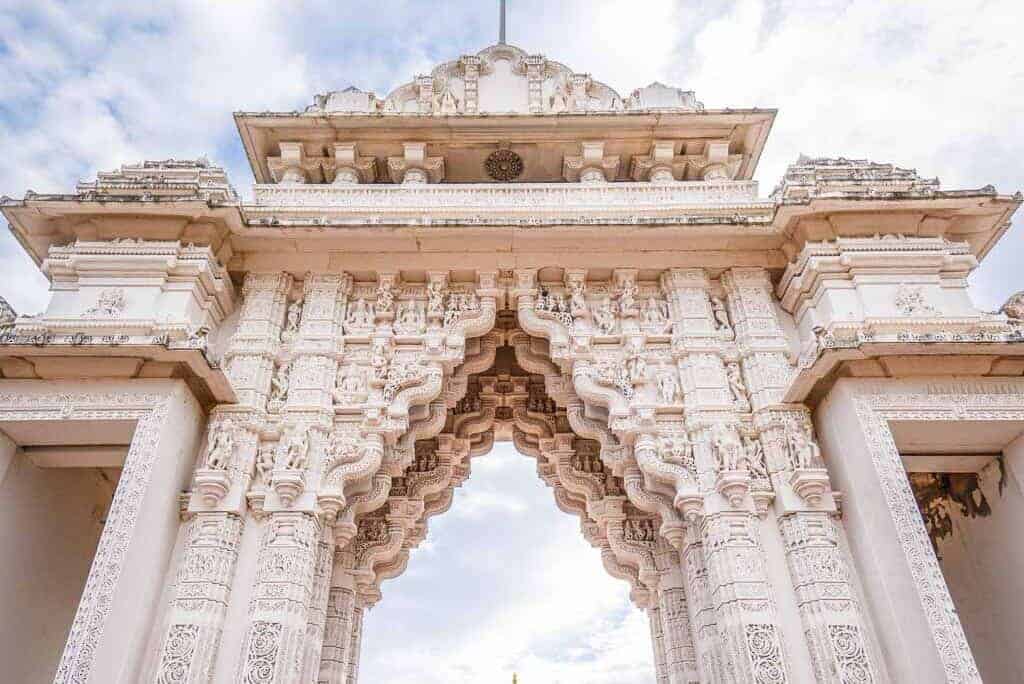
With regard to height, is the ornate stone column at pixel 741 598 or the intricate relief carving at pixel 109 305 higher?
the intricate relief carving at pixel 109 305

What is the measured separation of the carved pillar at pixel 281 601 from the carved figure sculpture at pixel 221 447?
0.88 m

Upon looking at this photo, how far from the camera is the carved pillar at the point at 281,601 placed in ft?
22.9

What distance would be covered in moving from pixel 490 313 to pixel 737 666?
5.35 meters

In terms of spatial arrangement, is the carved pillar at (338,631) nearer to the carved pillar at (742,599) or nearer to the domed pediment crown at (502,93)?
the carved pillar at (742,599)

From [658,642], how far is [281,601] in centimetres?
635

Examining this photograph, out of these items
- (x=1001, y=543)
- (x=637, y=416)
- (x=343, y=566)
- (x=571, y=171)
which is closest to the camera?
(x=1001, y=543)

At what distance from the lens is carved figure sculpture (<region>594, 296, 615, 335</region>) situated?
31.7 ft

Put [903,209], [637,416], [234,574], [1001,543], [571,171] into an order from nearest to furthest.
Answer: [234,574]
[1001,543]
[637,416]
[903,209]
[571,171]

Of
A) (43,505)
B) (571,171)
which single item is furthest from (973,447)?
(43,505)

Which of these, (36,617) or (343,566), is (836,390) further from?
(36,617)

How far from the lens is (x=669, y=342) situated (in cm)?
950

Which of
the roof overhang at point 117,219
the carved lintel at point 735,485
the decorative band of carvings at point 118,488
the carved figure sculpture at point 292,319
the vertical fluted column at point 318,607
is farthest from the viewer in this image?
the carved figure sculpture at point 292,319

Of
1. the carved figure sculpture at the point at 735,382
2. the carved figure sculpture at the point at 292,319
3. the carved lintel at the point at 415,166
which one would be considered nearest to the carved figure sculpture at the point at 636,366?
the carved figure sculpture at the point at 735,382

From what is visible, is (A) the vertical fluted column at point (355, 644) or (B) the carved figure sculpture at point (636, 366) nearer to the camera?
(B) the carved figure sculpture at point (636, 366)
